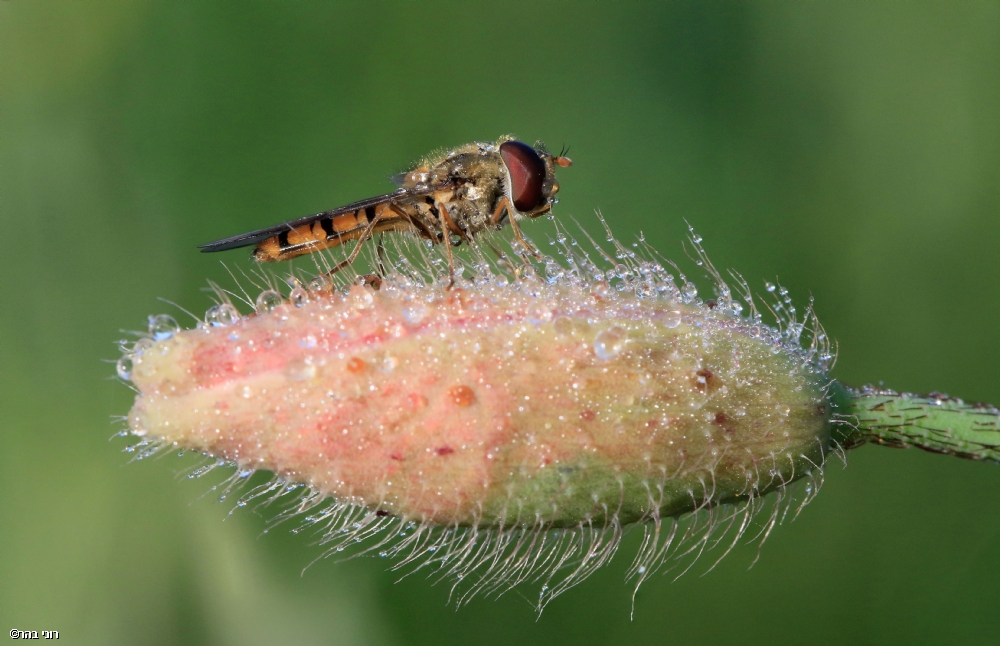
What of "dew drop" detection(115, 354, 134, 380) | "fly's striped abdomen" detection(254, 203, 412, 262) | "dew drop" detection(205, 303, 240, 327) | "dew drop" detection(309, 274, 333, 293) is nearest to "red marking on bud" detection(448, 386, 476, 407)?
"dew drop" detection(309, 274, 333, 293)

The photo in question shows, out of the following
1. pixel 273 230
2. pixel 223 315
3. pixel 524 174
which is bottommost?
pixel 223 315

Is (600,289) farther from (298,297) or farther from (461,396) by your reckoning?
(298,297)

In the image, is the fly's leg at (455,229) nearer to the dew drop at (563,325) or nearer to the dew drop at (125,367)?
the dew drop at (563,325)

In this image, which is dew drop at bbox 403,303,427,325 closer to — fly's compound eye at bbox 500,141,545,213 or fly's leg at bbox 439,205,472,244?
fly's leg at bbox 439,205,472,244

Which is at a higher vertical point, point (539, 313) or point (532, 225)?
point (532, 225)

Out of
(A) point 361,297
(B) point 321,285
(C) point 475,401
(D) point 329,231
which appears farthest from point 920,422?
(D) point 329,231

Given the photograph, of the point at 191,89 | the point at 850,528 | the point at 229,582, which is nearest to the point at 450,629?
the point at 229,582
